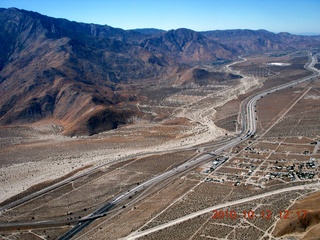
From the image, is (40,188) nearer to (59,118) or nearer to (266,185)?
(266,185)

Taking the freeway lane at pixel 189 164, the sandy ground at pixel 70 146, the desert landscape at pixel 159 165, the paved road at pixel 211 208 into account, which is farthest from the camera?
the sandy ground at pixel 70 146

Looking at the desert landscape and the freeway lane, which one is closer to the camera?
the desert landscape

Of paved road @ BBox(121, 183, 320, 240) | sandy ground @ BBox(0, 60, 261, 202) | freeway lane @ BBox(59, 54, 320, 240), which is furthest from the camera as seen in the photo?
sandy ground @ BBox(0, 60, 261, 202)

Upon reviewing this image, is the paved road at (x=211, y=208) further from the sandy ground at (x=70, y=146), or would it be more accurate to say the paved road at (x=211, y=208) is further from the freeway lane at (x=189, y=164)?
the sandy ground at (x=70, y=146)

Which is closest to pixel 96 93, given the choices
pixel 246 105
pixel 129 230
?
pixel 246 105

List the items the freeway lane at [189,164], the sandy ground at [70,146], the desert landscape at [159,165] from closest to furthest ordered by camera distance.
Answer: the desert landscape at [159,165]
the freeway lane at [189,164]
the sandy ground at [70,146]

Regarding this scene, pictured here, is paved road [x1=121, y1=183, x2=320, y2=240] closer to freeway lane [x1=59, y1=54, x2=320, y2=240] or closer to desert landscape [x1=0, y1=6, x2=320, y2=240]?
desert landscape [x1=0, y1=6, x2=320, y2=240]
